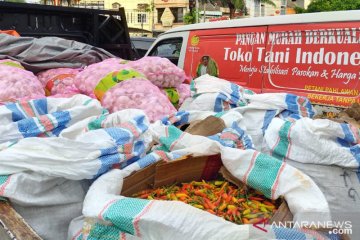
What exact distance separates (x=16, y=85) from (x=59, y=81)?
0.47 meters

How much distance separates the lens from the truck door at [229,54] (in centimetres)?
386

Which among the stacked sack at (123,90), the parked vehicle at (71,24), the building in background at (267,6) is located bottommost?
the stacked sack at (123,90)

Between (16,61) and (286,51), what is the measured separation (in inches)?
82.6

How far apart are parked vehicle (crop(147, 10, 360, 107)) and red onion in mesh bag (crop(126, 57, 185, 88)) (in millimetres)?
965

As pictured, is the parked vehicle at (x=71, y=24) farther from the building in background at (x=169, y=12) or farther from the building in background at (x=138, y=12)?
the building in background at (x=138, y=12)

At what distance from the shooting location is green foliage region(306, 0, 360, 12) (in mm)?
24673

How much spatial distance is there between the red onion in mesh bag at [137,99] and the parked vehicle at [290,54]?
51.9 inches

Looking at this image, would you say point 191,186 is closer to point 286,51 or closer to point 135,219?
point 135,219

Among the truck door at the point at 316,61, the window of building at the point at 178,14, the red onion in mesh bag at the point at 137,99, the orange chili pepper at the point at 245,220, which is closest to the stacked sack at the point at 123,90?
the red onion in mesh bag at the point at 137,99

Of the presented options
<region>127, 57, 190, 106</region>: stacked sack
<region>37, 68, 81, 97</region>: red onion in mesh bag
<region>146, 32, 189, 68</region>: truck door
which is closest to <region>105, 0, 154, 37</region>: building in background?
<region>146, 32, 189, 68</region>: truck door

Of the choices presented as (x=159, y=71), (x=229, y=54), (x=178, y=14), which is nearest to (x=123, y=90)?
(x=159, y=71)

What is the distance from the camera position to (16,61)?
310cm

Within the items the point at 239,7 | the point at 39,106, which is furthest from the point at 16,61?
the point at 239,7

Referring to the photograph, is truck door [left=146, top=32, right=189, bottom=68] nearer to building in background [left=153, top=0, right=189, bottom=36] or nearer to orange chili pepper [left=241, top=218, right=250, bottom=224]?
orange chili pepper [left=241, top=218, right=250, bottom=224]
